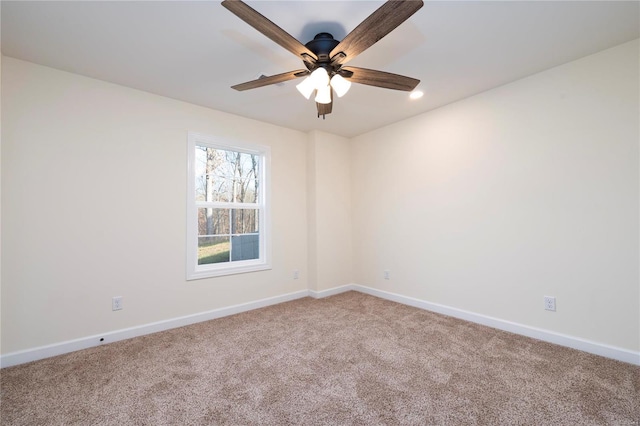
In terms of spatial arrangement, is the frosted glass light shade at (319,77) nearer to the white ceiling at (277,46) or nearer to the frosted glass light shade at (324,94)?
the frosted glass light shade at (324,94)

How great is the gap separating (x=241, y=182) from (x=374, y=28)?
2643mm

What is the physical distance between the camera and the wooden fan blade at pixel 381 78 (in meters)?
1.88

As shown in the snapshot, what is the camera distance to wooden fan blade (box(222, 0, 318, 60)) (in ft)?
4.26

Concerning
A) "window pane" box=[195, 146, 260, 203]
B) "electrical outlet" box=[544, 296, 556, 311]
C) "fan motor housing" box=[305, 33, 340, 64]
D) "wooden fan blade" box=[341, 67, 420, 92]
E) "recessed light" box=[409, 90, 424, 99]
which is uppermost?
"recessed light" box=[409, 90, 424, 99]

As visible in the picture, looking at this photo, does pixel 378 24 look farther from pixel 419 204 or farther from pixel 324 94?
pixel 419 204

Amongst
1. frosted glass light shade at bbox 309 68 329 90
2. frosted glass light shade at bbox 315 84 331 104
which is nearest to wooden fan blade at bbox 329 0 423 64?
frosted glass light shade at bbox 309 68 329 90

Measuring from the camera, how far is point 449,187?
3.21m

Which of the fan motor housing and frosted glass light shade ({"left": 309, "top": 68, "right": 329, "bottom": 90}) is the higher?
the fan motor housing

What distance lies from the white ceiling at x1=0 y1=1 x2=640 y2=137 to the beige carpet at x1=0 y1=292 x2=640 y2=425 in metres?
2.46

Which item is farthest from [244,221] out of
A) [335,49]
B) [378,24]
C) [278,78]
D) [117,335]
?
[378,24]

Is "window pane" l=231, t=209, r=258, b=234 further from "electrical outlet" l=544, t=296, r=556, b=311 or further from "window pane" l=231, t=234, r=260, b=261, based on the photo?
"electrical outlet" l=544, t=296, r=556, b=311

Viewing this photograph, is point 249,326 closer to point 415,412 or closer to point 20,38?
point 415,412

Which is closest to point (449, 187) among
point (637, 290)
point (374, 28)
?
point (637, 290)

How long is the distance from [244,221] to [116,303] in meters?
1.59
